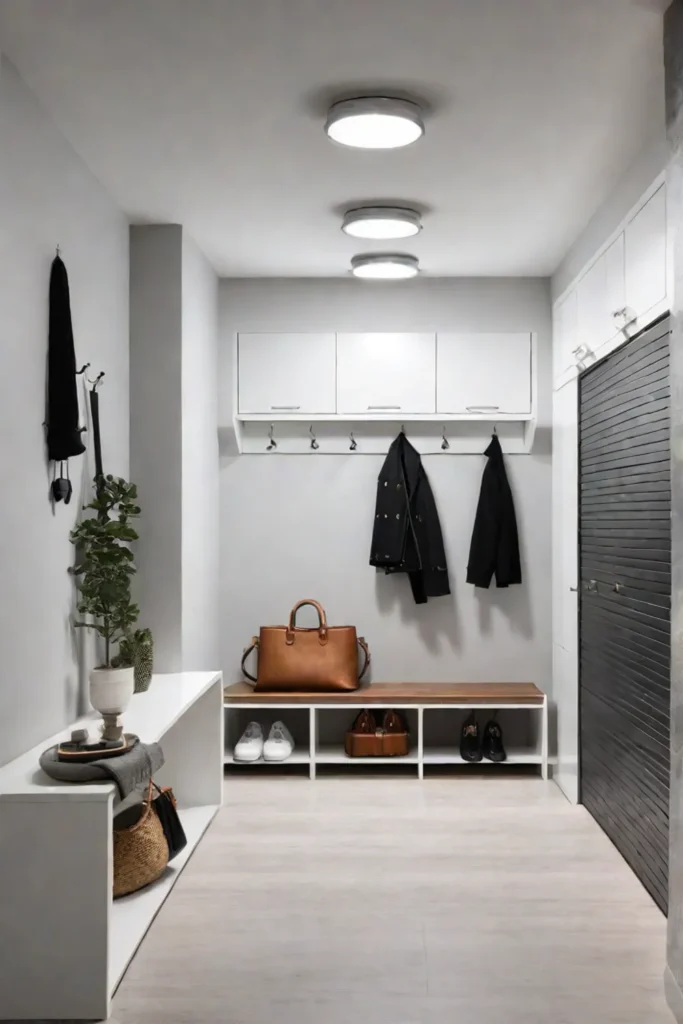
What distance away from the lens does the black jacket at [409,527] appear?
17.8 feet

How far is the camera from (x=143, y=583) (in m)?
4.53

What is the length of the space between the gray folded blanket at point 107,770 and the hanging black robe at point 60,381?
3.35 ft

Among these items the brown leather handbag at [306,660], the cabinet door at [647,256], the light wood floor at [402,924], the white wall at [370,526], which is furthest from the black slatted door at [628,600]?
the brown leather handbag at [306,660]

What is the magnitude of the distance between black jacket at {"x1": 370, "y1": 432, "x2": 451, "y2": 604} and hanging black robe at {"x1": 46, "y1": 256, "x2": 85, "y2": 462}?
7.92 ft

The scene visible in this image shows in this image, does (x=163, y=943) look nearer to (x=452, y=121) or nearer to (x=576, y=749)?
(x=576, y=749)

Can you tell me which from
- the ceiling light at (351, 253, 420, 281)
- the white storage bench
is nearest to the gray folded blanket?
the white storage bench

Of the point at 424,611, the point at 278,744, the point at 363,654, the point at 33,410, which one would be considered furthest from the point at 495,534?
the point at 33,410

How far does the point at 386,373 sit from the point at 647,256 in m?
2.22

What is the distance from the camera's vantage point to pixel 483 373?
5.51m

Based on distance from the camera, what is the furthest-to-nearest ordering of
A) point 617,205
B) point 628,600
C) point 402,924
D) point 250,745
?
point 250,745 → point 617,205 → point 628,600 → point 402,924

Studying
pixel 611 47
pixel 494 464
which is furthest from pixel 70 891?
pixel 494 464

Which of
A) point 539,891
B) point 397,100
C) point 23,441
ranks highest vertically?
point 397,100

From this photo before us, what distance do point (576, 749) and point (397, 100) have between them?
3071 millimetres

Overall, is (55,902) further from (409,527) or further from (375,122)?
(409,527)
